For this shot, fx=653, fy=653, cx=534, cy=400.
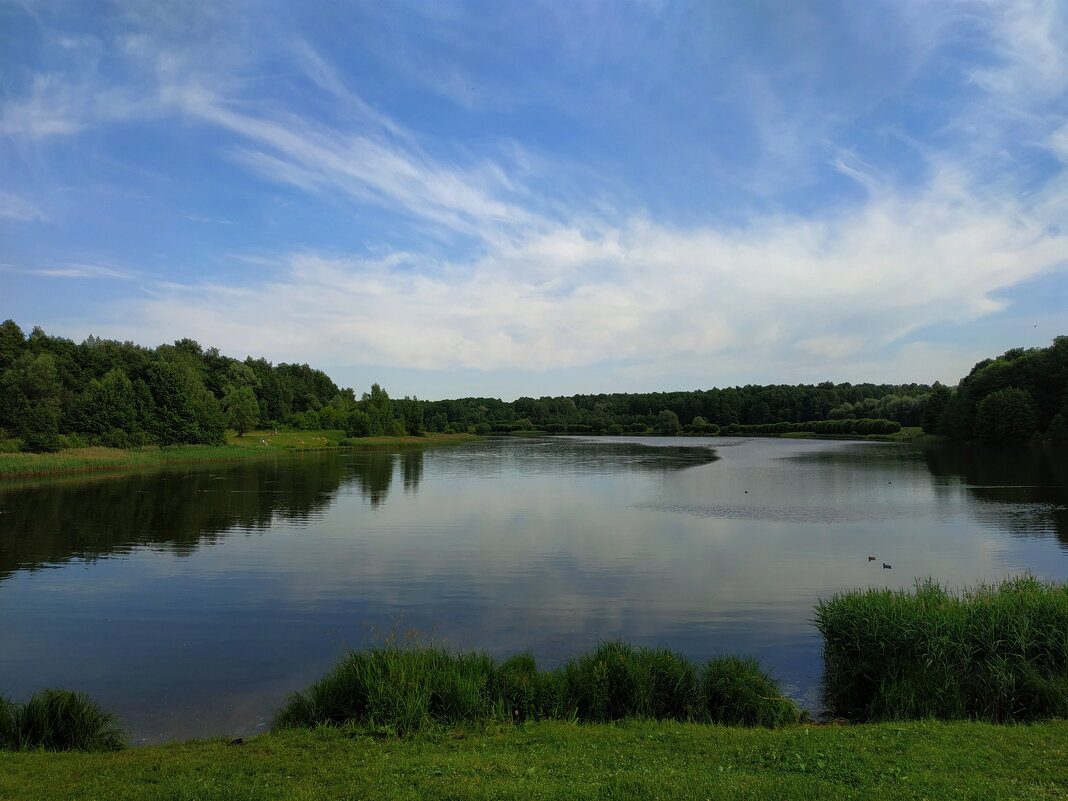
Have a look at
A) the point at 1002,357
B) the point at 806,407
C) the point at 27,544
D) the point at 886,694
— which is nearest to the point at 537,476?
the point at 27,544

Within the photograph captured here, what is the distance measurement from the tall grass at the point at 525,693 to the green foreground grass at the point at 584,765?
57 cm

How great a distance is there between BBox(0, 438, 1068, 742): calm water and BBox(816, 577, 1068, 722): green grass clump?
743 millimetres

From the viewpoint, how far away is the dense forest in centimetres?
5809

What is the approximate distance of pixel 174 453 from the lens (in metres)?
59.5

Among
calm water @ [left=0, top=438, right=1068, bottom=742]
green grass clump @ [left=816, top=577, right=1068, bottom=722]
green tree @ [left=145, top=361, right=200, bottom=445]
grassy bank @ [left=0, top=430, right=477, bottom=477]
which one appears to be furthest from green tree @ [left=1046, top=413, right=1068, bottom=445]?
green tree @ [left=145, top=361, right=200, bottom=445]

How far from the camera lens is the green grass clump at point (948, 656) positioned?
890 centimetres

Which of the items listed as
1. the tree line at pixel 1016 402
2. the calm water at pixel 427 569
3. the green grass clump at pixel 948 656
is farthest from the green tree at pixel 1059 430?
the green grass clump at pixel 948 656

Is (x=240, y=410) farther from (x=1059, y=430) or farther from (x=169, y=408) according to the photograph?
(x=1059, y=430)

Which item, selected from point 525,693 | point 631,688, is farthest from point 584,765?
point 631,688

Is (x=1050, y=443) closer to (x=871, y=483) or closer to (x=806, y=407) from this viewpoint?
(x=871, y=483)

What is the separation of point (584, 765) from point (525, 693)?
8.11 feet

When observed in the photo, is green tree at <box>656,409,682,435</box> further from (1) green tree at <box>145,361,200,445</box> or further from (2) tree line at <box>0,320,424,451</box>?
(1) green tree at <box>145,361,200,445</box>

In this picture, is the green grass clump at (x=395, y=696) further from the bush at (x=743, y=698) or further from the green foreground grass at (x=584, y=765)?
the bush at (x=743, y=698)

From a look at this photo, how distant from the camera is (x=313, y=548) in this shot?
2189 cm
